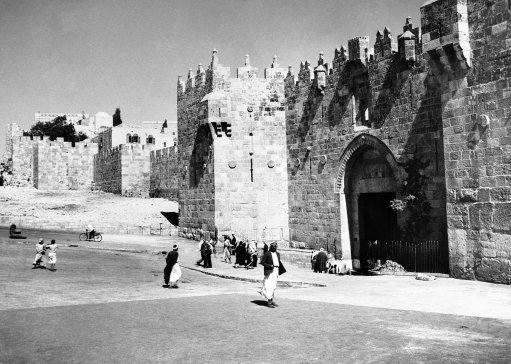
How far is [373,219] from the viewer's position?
2091 centimetres

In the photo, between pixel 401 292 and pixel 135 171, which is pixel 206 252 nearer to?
pixel 401 292

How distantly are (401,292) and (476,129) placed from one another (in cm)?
494

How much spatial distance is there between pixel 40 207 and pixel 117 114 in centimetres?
5293

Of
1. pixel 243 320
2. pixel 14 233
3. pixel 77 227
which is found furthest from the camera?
pixel 77 227

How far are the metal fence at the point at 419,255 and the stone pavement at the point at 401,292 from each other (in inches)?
55.3

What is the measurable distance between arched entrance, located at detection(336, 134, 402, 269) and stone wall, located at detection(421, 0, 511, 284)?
16.5 ft

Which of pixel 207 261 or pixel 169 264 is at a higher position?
pixel 169 264

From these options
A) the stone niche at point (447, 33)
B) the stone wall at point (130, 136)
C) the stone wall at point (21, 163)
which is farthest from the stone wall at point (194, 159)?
the stone wall at point (21, 163)

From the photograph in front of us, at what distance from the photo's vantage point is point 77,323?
9.23 m

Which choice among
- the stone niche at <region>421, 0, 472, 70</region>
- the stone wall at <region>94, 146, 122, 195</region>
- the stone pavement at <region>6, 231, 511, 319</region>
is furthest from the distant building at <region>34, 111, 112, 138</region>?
the stone niche at <region>421, 0, 472, 70</region>

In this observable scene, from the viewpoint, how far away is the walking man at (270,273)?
11211mm

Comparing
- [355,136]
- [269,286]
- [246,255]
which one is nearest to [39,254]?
[246,255]

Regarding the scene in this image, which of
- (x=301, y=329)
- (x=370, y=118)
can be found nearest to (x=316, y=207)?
(x=370, y=118)

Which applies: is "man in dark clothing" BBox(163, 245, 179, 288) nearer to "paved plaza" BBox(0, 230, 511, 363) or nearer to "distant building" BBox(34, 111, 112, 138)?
"paved plaza" BBox(0, 230, 511, 363)
